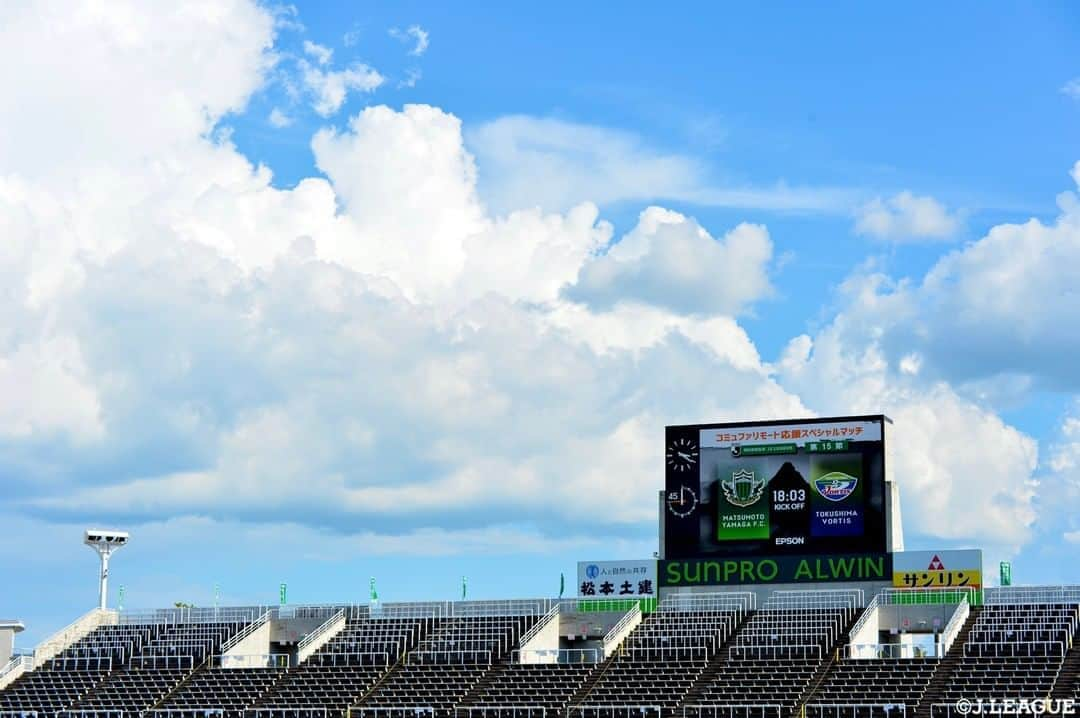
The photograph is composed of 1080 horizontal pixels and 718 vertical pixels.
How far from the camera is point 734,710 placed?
242ft

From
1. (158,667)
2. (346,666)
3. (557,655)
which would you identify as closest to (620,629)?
(557,655)

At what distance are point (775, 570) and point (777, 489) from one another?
3.80 m

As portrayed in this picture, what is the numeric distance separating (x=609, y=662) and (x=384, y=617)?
47.7 feet

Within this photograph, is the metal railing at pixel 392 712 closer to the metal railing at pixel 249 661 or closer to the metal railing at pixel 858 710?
the metal railing at pixel 249 661

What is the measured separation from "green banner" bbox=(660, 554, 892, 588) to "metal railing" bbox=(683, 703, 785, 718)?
10.6 metres

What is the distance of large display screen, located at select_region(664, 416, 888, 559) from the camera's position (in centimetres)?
8281

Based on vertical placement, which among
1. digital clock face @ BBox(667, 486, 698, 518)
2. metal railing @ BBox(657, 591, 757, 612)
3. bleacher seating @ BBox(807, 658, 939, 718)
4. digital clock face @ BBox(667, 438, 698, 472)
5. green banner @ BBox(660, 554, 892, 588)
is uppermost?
digital clock face @ BBox(667, 438, 698, 472)

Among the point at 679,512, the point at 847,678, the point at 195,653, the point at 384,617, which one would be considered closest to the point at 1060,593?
the point at 847,678

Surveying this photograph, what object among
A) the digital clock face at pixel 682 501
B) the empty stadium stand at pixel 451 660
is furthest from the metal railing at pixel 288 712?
the digital clock face at pixel 682 501

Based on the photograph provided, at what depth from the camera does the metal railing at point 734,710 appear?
73.0 metres

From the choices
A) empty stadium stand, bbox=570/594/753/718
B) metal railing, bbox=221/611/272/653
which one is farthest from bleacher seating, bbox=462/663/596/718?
metal railing, bbox=221/611/272/653

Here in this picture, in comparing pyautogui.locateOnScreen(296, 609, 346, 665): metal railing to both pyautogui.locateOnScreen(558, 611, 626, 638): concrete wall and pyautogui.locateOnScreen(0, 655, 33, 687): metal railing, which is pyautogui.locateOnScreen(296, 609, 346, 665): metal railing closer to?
pyautogui.locateOnScreen(558, 611, 626, 638): concrete wall

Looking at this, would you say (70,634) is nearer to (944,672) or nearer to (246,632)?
(246,632)

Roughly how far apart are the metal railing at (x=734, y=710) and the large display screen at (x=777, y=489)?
11.4 metres
